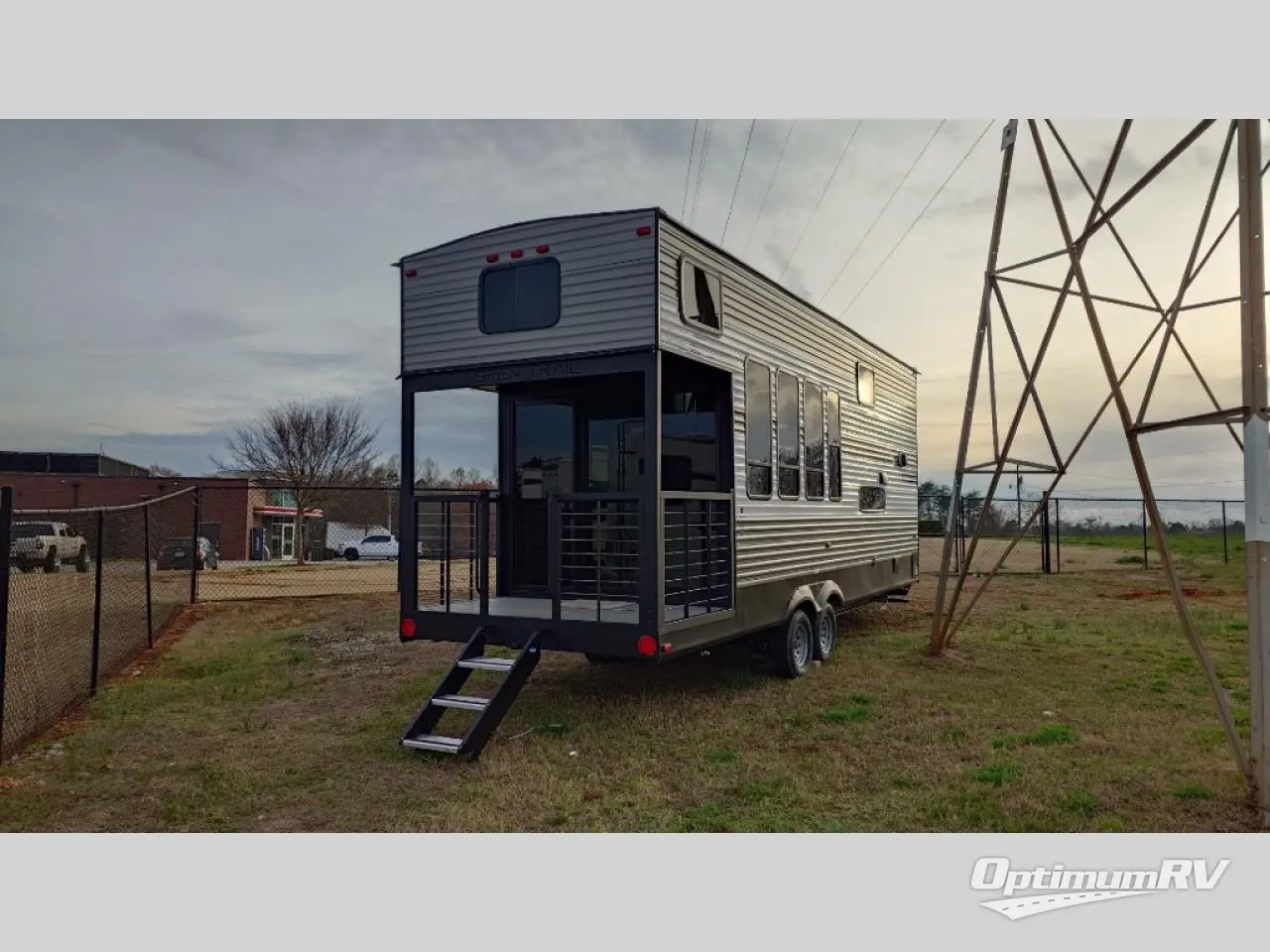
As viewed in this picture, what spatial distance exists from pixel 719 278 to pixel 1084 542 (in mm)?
23196

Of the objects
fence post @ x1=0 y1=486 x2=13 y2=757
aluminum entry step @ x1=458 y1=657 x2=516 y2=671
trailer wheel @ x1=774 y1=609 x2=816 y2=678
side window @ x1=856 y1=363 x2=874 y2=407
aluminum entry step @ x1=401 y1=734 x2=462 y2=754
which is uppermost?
side window @ x1=856 y1=363 x2=874 y2=407

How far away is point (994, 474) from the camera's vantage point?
8.53 meters

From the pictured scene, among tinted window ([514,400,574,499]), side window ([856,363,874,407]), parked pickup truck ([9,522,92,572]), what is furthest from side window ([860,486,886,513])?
parked pickup truck ([9,522,92,572])

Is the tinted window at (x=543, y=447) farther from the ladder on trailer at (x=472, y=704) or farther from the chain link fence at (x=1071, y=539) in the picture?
the chain link fence at (x=1071, y=539)

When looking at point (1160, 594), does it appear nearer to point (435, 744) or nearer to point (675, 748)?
point (675, 748)

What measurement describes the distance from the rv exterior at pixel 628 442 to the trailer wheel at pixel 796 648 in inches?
0.9

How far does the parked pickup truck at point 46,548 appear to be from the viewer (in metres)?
12.6

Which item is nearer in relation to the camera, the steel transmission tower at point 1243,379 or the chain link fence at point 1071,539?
the steel transmission tower at point 1243,379

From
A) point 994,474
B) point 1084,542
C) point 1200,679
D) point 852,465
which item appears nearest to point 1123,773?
point 1200,679

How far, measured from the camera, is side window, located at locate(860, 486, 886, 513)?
32.1 feet

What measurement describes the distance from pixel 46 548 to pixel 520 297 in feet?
56.4

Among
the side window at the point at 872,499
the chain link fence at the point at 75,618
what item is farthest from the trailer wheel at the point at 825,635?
the chain link fence at the point at 75,618

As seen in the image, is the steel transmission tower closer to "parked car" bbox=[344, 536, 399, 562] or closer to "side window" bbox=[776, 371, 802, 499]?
"side window" bbox=[776, 371, 802, 499]

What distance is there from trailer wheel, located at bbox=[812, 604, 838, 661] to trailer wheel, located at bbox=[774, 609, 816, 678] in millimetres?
81
